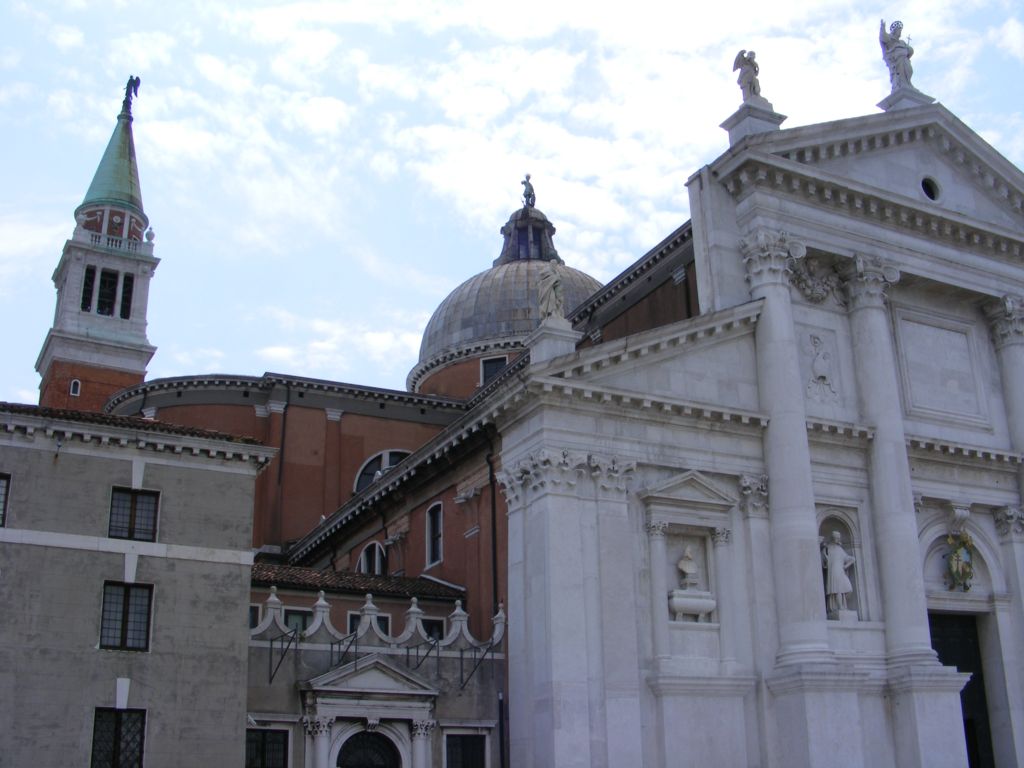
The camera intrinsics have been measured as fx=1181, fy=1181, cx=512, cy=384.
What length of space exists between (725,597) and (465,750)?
5.58 m

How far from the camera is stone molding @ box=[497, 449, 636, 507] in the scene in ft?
69.0

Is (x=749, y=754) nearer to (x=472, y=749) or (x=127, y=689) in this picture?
(x=472, y=749)

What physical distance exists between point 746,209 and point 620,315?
7.32 meters

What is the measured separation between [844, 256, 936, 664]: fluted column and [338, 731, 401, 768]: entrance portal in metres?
9.72

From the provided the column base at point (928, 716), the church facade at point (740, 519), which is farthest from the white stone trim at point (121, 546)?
the column base at point (928, 716)

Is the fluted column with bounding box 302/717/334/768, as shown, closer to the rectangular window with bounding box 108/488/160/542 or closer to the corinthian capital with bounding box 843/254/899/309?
the rectangular window with bounding box 108/488/160/542

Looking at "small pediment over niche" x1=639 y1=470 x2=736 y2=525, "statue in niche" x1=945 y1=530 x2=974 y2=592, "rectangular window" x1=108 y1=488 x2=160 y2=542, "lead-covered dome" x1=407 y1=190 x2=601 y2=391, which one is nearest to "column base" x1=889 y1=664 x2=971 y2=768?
"statue in niche" x1=945 y1=530 x2=974 y2=592

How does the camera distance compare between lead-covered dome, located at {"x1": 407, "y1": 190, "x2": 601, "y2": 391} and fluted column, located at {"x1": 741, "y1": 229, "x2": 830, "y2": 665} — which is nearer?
fluted column, located at {"x1": 741, "y1": 229, "x2": 830, "y2": 665}

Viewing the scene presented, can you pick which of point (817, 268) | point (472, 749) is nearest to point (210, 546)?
point (472, 749)

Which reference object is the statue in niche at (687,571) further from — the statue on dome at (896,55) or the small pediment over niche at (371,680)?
the statue on dome at (896,55)

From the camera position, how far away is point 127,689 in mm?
17516

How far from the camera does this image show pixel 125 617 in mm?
17938

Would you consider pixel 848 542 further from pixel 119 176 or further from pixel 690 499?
pixel 119 176

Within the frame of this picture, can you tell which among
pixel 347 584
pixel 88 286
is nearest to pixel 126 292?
pixel 88 286
